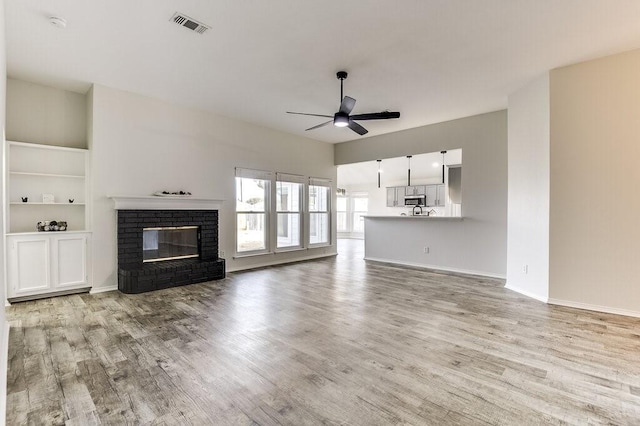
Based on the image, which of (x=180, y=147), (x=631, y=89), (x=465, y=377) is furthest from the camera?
(x=180, y=147)

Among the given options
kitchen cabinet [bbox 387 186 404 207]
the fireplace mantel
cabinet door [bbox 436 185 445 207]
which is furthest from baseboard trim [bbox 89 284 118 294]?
cabinet door [bbox 436 185 445 207]

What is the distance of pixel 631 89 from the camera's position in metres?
3.64

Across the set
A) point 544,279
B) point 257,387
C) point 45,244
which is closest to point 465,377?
point 257,387

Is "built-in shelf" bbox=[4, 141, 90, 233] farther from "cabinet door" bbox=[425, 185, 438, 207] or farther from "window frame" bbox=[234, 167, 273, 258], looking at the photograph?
"cabinet door" bbox=[425, 185, 438, 207]

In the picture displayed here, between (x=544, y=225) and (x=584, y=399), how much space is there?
8.89 feet

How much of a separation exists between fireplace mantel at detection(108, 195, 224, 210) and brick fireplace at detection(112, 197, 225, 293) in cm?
2

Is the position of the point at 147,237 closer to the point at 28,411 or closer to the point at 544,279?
the point at 28,411

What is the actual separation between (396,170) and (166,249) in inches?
334

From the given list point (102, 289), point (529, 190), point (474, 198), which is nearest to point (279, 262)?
point (102, 289)

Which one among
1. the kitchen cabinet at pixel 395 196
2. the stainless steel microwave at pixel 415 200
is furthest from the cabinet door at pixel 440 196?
the kitchen cabinet at pixel 395 196

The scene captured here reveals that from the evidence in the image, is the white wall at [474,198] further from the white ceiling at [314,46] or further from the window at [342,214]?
the window at [342,214]

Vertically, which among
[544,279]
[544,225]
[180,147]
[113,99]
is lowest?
[544,279]

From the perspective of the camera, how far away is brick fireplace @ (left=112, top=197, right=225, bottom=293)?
4.68 metres

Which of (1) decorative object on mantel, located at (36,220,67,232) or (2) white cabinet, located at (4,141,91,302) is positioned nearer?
(2) white cabinet, located at (4,141,91,302)
